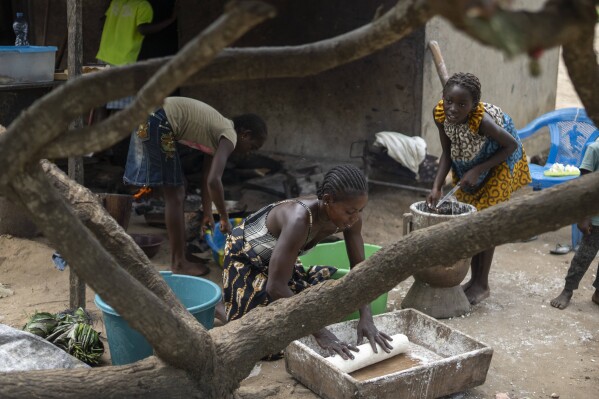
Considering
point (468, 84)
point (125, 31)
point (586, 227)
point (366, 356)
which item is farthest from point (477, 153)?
point (125, 31)

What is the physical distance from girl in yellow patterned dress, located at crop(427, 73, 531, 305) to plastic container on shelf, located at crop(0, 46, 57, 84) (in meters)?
2.83

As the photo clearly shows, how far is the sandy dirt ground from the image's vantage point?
3678 mm

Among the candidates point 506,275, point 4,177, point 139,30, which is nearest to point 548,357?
point 506,275

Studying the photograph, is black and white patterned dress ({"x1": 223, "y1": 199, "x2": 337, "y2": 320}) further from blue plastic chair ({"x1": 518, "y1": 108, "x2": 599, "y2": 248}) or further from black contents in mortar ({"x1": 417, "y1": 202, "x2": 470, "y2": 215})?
blue plastic chair ({"x1": 518, "y1": 108, "x2": 599, "y2": 248})

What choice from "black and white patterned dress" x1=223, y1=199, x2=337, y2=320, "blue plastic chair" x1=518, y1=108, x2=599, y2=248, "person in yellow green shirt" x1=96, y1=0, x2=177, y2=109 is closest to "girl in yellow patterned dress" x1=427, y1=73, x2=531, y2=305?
"black and white patterned dress" x1=223, y1=199, x2=337, y2=320

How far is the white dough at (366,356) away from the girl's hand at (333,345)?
22mm

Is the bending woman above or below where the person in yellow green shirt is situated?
below

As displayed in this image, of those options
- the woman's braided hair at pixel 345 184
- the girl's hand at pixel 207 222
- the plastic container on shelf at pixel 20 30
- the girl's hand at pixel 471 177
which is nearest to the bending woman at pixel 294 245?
the woman's braided hair at pixel 345 184

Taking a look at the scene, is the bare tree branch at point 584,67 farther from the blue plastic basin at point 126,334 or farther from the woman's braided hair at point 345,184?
the blue plastic basin at point 126,334

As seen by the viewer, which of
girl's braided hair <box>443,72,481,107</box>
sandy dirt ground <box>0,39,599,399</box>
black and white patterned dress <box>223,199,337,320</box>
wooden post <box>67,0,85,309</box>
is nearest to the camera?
sandy dirt ground <box>0,39,599,399</box>

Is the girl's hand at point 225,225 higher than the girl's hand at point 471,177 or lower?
lower

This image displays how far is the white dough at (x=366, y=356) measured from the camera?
3.40 metres

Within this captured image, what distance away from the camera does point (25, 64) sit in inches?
214

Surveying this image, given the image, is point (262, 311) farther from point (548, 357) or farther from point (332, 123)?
point (332, 123)
